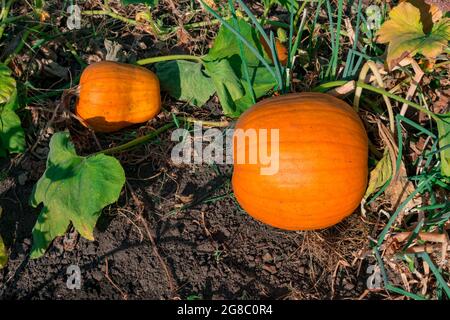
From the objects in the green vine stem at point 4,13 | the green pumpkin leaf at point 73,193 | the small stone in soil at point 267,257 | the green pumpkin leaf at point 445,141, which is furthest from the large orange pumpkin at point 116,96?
the green pumpkin leaf at point 445,141

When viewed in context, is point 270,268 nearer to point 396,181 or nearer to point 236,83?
point 396,181

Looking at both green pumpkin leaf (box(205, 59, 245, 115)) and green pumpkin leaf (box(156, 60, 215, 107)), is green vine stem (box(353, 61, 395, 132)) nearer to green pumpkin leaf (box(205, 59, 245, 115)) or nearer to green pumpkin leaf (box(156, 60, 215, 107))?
green pumpkin leaf (box(205, 59, 245, 115))

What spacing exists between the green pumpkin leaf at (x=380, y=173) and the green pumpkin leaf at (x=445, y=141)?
0.21 m

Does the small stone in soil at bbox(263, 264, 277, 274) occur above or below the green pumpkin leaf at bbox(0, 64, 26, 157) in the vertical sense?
below

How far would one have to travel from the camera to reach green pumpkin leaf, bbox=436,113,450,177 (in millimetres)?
2179

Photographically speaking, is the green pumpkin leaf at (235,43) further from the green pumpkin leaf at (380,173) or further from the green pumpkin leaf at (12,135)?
the green pumpkin leaf at (12,135)

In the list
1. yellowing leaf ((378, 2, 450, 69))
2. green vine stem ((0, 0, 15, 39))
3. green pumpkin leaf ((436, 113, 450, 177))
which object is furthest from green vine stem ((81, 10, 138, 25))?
green pumpkin leaf ((436, 113, 450, 177))

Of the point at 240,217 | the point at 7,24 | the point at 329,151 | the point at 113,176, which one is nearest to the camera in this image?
the point at 329,151

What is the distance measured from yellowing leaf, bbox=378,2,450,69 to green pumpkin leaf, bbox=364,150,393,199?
40 cm

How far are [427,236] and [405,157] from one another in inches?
Result: 17.0
